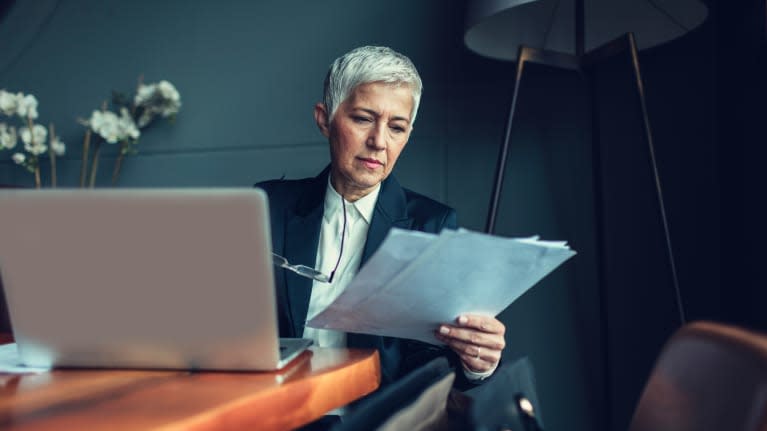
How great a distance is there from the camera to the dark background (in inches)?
74.3

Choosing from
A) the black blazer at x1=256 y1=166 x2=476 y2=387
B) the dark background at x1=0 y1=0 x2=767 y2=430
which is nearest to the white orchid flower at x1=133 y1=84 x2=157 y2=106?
the dark background at x1=0 y1=0 x2=767 y2=430

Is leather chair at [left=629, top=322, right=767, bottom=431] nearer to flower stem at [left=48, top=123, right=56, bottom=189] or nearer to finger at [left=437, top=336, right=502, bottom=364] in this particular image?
finger at [left=437, top=336, right=502, bottom=364]

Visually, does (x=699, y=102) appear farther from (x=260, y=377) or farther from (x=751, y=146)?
(x=260, y=377)

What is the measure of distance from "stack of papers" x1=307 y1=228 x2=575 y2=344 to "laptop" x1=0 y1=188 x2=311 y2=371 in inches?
5.5

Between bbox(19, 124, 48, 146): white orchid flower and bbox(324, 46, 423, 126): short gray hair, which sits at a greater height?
bbox(324, 46, 423, 126): short gray hair

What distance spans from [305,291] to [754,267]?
123 cm

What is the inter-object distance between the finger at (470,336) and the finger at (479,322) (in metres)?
A: 0.01

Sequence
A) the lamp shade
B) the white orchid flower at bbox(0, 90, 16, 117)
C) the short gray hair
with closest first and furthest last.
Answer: the short gray hair < the lamp shade < the white orchid flower at bbox(0, 90, 16, 117)

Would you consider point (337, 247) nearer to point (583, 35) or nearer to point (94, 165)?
point (583, 35)

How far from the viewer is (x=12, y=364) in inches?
36.0

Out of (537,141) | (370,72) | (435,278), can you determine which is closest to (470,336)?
(435,278)

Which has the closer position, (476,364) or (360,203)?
(476,364)

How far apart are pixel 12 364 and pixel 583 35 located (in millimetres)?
1558

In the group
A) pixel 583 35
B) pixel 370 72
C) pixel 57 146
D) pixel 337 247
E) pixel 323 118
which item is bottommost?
pixel 337 247
